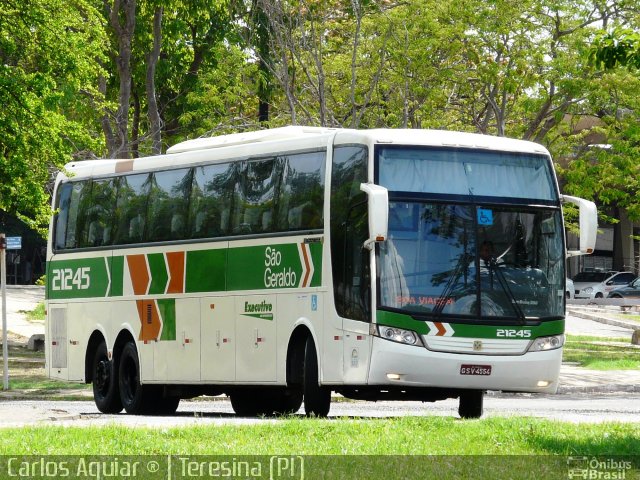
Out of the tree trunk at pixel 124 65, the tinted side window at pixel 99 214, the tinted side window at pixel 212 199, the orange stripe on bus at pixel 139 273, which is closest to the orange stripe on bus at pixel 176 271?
the tinted side window at pixel 212 199

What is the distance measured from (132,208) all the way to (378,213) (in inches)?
275

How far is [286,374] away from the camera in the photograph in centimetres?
1888

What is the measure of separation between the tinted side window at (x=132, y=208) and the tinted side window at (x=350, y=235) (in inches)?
196

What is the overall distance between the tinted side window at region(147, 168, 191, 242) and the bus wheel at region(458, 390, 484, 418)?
507 cm

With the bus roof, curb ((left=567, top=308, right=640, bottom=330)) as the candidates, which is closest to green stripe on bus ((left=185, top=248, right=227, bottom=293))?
the bus roof

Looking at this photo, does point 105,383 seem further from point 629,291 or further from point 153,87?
point 629,291

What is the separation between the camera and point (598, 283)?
78.3m

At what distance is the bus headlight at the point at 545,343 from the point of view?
57.9ft

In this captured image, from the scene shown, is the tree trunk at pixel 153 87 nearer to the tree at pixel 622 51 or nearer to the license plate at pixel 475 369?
the license plate at pixel 475 369

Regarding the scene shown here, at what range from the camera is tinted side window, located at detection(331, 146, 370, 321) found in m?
17.4

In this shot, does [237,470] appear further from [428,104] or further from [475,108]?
[475,108]

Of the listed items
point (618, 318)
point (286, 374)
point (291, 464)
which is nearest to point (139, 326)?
point (286, 374)

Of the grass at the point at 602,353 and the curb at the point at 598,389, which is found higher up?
the grass at the point at 602,353

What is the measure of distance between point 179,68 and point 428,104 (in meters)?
7.73
